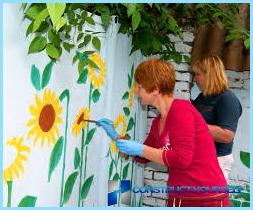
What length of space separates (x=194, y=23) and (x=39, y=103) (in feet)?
5.74

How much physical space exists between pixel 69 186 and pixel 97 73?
56 centimetres

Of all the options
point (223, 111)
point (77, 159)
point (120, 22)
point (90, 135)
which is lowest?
point (77, 159)

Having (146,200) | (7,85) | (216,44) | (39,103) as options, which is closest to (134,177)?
(146,200)

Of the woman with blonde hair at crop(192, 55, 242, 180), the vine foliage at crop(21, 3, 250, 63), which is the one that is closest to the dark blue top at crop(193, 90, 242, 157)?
the woman with blonde hair at crop(192, 55, 242, 180)

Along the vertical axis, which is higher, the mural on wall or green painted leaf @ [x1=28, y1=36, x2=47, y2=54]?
green painted leaf @ [x1=28, y1=36, x2=47, y2=54]

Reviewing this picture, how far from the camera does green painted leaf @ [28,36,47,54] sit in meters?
1.44

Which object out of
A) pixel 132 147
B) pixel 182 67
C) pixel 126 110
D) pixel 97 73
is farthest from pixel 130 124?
pixel 132 147

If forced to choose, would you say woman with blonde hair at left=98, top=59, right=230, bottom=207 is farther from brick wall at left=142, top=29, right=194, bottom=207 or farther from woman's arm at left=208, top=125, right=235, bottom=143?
brick wall at left=142, top=29, right=194, bottom=207

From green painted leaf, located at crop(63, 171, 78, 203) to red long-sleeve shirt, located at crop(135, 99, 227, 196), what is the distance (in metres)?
0.40

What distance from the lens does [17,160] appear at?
1454 millimetres

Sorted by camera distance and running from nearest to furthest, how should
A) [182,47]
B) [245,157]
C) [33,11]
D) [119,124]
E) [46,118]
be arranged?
[33,11], [46,118], [119,124], [182,47], [245,157]

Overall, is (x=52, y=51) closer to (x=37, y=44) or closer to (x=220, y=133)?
(x=37, y=44)

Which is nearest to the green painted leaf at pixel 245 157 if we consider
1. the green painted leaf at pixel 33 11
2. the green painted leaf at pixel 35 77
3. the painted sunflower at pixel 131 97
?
the painted sunflower at pixel 131 97

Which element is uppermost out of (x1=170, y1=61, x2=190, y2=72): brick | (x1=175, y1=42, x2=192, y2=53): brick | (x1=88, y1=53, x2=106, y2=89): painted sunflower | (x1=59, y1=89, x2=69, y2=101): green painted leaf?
(x1=175, y1=42, x2=192, y2=53): brick
